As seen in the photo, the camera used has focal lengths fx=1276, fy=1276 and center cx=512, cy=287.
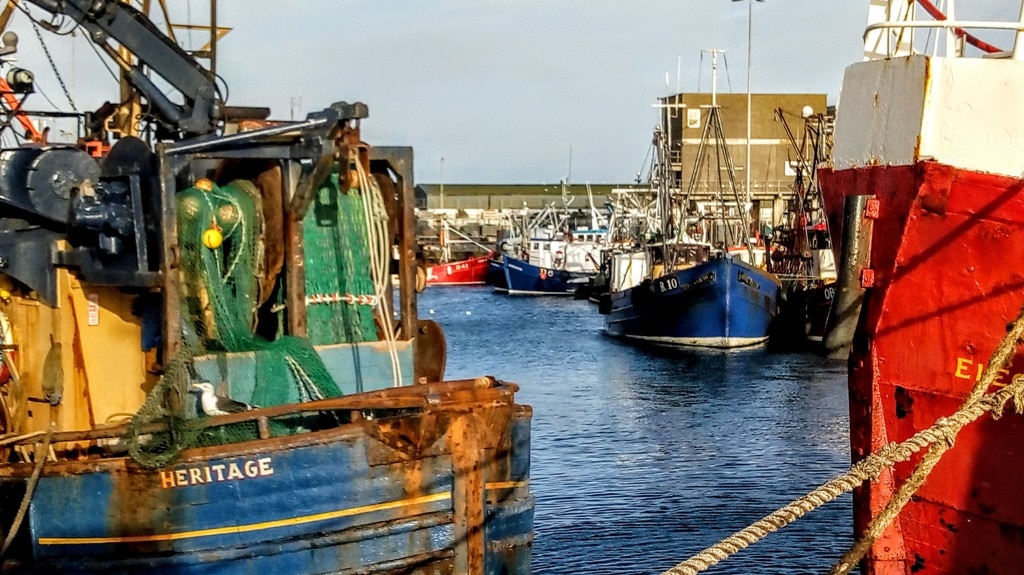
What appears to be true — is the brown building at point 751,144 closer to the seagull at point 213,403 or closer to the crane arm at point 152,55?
the crane arm at point 152,55

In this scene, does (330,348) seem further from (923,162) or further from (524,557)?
(923,162)

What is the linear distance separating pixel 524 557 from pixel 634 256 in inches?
1782

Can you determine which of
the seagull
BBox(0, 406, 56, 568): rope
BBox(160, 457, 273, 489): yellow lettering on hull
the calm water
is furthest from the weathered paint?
the calm water

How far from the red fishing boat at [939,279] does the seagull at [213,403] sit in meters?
4.63

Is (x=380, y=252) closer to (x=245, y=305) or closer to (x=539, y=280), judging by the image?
(x=245, y=305)

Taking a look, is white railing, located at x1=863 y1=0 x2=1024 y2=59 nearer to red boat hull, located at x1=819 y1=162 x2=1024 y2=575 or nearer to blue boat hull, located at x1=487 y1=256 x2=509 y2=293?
red boat hull, located at x1=819 y1=162 x2=1024 y2=575

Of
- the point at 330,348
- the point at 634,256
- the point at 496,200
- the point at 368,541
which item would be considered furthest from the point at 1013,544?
the point at 496,200

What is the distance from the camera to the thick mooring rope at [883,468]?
6008 mm

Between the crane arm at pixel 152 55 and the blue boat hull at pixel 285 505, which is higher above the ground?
the crane arm at pixel 152 55

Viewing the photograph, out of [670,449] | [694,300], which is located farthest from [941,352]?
[694,300]

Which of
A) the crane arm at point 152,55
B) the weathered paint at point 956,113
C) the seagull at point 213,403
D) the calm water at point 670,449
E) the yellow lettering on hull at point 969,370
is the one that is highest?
the crane arm at point 152,55

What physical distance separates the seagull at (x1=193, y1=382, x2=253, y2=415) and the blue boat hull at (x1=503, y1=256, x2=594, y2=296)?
2429 inches

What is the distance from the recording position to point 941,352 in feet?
28.5

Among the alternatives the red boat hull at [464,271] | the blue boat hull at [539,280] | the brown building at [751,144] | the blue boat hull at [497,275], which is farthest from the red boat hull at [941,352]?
the red boat hull at [464,271]
